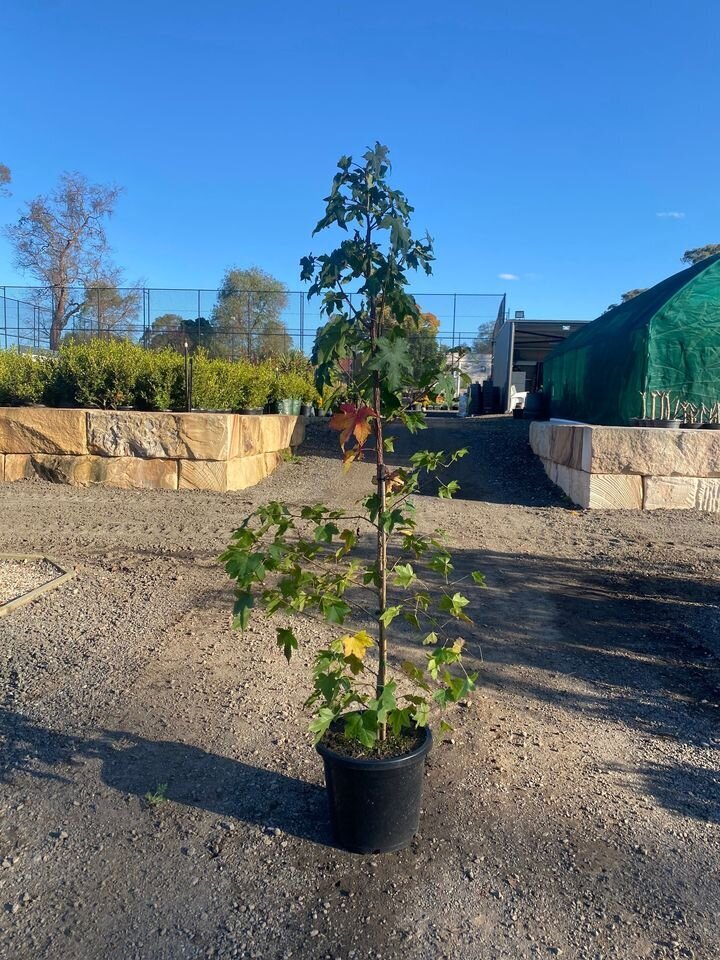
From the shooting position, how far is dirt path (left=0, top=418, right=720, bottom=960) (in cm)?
212

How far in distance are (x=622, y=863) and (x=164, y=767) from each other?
1761 millimetres

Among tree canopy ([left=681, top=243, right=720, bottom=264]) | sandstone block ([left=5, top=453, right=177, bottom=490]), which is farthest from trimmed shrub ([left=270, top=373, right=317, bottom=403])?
tree canopy ([left=681, top=243, right=720, bottom=264])

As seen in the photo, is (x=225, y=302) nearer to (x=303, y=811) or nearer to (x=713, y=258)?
(x=713, y=258)

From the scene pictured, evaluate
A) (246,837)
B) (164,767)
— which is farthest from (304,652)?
(246,837)

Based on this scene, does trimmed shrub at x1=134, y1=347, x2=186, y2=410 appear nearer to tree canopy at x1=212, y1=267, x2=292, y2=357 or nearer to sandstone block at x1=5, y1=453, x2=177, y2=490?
sandstone block at x1=5, y1=453, x2=177, y2=490

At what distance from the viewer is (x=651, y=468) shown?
778 cm

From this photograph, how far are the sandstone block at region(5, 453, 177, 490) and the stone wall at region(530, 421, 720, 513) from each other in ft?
16.0

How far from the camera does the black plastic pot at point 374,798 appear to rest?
2.35m

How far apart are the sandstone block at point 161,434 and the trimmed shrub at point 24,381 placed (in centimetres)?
136

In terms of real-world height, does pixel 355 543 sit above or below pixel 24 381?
below

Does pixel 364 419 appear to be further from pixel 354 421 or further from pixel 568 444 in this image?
pixel 568 444

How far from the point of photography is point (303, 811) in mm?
2668

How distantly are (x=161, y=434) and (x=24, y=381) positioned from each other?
7.98 feet

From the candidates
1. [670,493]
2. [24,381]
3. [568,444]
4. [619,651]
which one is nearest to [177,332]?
[24,381]
